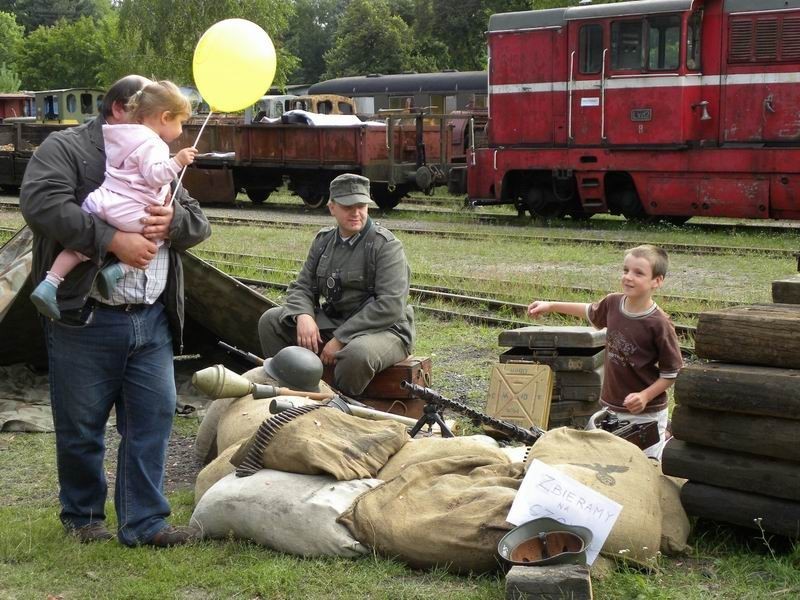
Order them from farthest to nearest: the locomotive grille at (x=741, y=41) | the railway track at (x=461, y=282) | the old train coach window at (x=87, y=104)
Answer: the old train coach window at (x=87, y=104), the locomotive grille at (x=741, y=41), the railway track at (x=461, y=282)

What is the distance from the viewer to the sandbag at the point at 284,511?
4258 mm

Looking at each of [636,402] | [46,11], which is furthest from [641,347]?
[46,11]

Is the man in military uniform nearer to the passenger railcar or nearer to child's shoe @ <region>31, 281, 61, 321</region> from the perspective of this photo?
child's shoe @ <region>31, 281, 61, 321</region>

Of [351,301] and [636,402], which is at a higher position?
[351,301]

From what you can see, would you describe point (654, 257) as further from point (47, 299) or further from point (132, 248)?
point (47, 299)

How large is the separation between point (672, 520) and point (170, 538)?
6.54ft

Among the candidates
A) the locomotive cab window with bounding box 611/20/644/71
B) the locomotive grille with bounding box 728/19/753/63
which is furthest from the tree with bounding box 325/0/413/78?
the locomotive grille with bounding box 728/19/753/63

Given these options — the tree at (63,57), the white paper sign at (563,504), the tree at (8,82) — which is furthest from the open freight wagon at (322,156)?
the tree at (63,57)

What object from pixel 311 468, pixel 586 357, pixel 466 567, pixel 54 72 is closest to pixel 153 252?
pixel 311 468

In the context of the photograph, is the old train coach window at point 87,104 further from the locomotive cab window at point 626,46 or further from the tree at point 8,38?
the tree at point 8,38

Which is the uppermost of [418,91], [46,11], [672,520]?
[46,11]

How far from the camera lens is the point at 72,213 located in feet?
13.6

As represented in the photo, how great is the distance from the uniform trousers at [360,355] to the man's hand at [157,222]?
6.34ft

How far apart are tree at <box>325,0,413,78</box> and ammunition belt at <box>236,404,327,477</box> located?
61.7 m
